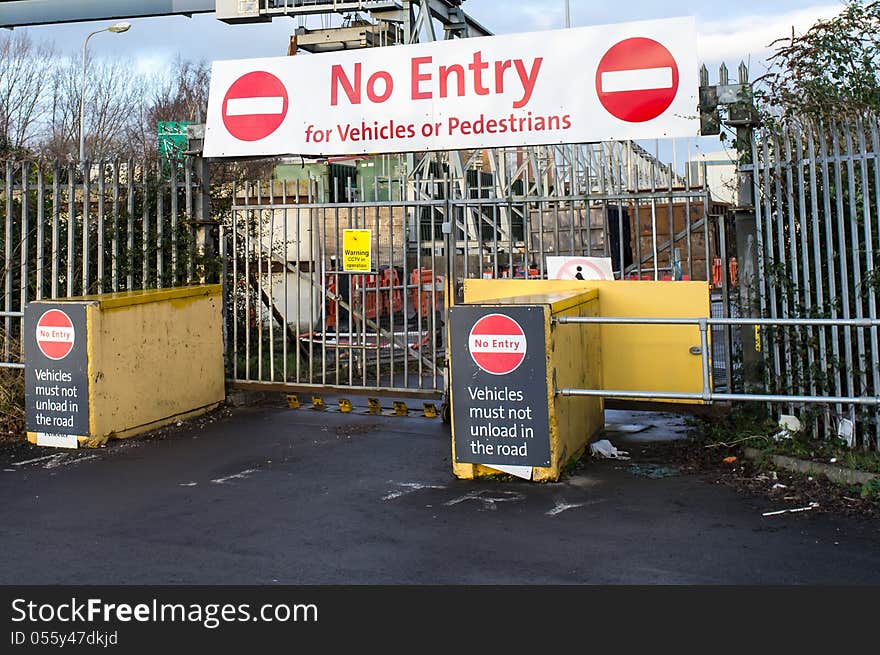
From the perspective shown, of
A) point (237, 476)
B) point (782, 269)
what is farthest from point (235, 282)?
point (782, 269)

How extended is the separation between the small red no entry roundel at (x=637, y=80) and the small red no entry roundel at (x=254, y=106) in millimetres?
3438

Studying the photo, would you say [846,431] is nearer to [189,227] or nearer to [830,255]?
[830,255]

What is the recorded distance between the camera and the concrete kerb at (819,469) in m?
6.70

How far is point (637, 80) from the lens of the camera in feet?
29.8

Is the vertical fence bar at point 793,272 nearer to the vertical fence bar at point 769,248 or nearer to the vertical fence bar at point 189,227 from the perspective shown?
the vertical fence bar at point 769,248

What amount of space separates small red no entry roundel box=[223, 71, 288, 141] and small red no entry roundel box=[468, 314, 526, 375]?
4.32m

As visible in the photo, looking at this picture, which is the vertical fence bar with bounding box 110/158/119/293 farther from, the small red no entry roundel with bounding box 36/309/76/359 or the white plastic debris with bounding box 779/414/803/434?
the white plastic debris with bounding box 779/414/803/434

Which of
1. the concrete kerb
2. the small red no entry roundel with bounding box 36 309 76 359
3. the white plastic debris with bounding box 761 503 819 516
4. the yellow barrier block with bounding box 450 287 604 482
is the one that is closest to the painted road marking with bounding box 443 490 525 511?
the yellow barrier block with bounding box 450 287 604 482

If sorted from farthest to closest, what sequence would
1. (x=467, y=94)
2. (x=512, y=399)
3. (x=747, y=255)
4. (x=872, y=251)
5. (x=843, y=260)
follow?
(x=467, y=94), (x=747, y=255), (x=843, y=260), (x=872, y=251), (x=512, y=399)

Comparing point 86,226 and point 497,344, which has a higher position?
point 86,226

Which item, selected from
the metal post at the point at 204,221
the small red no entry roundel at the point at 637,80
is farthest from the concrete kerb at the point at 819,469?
the metal post at the point at 204,221

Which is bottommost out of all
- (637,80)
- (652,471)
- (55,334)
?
(652,471)

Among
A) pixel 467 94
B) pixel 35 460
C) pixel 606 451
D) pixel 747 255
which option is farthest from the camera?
pixel 467 94

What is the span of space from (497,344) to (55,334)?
426cm
